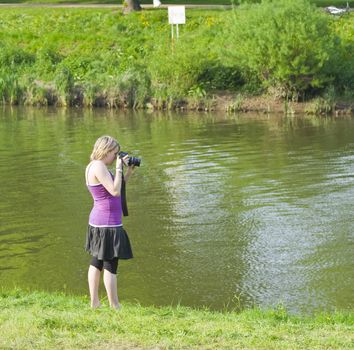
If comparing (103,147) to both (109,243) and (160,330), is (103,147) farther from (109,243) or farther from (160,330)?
(160,330)

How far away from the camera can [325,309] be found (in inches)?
483

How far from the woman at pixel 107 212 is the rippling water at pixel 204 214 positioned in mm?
2181

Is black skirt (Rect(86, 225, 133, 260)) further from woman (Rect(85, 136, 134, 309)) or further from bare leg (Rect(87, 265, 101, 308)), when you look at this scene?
bare leg (Rect(87, 265, 101, 308))

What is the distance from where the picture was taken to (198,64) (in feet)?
126

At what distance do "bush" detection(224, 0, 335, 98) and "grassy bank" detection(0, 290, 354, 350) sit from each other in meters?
25.7

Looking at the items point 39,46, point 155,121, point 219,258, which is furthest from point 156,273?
point 39,46

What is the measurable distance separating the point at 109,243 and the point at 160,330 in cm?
174

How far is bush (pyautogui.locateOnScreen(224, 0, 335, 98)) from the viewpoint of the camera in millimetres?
35500

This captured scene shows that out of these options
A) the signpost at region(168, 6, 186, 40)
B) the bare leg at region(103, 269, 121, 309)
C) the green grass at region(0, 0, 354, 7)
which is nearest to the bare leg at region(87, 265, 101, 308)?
the bare leg at region(103, 269, 121, 309)

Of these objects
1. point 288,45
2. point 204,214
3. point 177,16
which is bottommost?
point 204,214

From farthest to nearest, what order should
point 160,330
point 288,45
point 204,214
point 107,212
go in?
1. point 288,45
2. point 204,214
3. point 107,212
4. point 160,330

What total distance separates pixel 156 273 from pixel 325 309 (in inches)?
117

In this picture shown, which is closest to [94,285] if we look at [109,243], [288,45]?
[109,243]

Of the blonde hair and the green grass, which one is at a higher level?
the green grass
